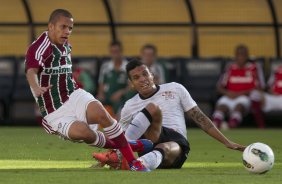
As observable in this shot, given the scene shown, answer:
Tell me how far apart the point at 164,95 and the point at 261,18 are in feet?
37.2

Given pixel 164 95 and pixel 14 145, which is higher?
pixel 164 95

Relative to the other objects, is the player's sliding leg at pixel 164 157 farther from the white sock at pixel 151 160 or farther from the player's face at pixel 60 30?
the player's face at pixel 60 30

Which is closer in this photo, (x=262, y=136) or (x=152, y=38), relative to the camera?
(x=262, y=136)

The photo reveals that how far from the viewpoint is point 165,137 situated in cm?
1045

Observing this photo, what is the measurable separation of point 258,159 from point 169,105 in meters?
1.54

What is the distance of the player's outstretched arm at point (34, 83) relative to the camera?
965 cm

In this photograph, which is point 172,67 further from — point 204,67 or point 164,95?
point 164,95

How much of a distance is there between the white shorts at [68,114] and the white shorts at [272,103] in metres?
10.5

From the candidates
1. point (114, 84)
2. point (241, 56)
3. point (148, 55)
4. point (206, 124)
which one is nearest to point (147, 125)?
point (206, 124)

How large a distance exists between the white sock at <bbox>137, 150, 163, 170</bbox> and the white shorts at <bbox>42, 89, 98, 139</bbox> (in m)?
0.74

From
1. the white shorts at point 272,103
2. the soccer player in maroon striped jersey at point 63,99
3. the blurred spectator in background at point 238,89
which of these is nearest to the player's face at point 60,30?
the soccer player in maroon striped jersey at point 63,99

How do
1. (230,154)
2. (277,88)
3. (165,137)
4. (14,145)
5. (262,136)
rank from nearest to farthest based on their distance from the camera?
1. (165,137)
2. (230,154)
3. (14,145)
4. (262,136)
5. (277,88)

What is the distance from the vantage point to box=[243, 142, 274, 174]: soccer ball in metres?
9.45

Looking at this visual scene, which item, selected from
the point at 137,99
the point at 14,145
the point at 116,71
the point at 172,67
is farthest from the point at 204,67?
the point at 137,99
